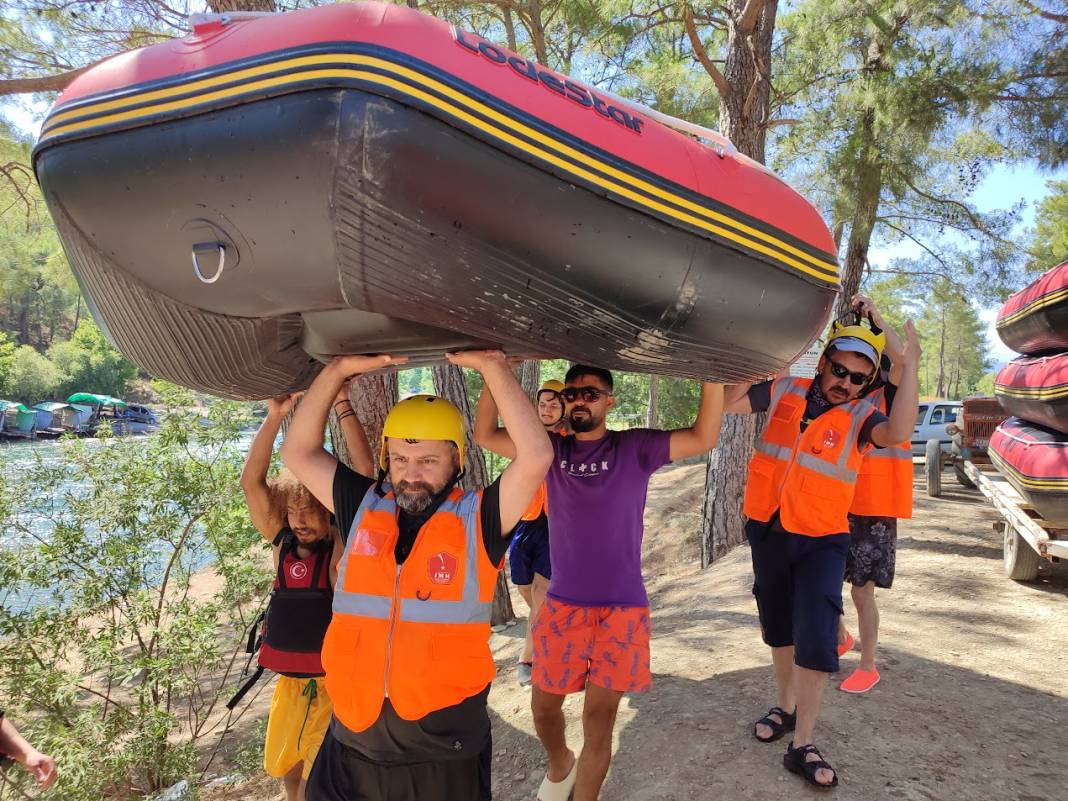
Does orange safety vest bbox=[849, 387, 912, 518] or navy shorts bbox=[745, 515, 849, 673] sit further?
orange safety vest bbox=[849, 387, 912, 518]

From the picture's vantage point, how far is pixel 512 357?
1869mm

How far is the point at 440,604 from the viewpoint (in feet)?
5.19

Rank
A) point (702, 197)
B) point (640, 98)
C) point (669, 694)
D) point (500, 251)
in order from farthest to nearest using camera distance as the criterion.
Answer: point (640, 98), point (669, 694), point (702, 197), point (500, 251)

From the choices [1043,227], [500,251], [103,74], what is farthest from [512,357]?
[1043,227]

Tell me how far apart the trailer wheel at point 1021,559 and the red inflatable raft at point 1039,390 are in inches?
32.1

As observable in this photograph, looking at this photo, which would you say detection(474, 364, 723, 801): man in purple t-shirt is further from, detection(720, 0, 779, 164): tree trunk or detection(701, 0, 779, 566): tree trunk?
detection(720, 0, 779, 164): tree trunk

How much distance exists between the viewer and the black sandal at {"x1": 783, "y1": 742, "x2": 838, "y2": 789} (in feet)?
7.50

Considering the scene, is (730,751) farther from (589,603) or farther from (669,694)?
(589,603)

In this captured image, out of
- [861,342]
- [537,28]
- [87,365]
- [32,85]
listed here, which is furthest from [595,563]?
[87,365]

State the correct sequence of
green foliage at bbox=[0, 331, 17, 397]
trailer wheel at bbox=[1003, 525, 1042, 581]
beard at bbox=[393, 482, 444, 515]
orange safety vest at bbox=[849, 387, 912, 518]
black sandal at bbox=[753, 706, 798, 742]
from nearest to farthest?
beard at bbox=[393, 482, 444, 515], black sandal at bbox=[753, 706, 798, 742], orange safety vest at bbox=[849, 387, 912, 518], trailer wheel at bbox=[1003, 525, 1042, 581], green foliage at bbox=[0, 331, 17, 397]

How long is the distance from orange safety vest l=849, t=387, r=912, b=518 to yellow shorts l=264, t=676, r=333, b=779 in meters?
2.23

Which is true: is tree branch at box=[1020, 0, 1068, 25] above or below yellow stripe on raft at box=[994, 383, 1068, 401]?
above

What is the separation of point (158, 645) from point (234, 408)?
3.95 ft

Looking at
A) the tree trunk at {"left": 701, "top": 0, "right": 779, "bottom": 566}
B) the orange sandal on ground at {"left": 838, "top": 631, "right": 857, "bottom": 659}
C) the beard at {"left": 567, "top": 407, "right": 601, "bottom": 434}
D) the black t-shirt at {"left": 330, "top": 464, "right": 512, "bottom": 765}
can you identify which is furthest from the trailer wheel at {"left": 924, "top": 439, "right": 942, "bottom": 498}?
the black t-shirt at {"left": 330, "top": 464, "right": 512, "bottom": 765}
